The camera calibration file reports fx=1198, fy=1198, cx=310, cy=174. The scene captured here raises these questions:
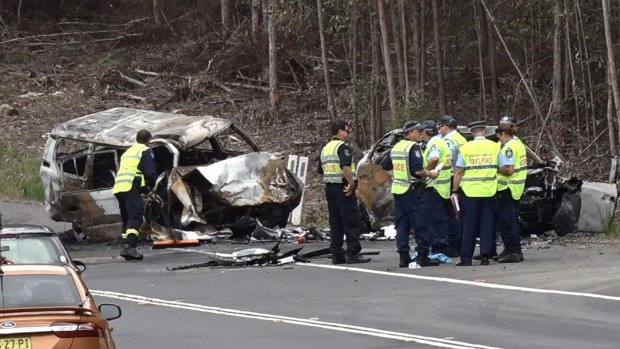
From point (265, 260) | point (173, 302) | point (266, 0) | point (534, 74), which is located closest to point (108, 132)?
point (265, 260)

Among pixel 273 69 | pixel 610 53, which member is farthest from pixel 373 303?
pixel 273 69

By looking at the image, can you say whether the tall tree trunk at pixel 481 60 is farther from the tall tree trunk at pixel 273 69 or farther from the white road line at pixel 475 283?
the white road line at pixel 475 283

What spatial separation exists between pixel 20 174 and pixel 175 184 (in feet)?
33.7

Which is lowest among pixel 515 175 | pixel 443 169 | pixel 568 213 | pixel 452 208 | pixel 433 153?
pixel 568 213

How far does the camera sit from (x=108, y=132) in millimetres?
18141

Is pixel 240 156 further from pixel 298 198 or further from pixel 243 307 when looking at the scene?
pixel 243 307

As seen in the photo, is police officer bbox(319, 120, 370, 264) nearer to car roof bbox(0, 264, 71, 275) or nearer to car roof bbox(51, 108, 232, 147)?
car roof bbox(51, 108, 232, 147)

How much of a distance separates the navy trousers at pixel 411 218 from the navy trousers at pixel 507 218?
2.84ft

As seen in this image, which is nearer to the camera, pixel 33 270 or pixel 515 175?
pixel 33 270

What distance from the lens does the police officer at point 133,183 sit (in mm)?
15755

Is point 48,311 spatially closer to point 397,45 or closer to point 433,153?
point 433,153

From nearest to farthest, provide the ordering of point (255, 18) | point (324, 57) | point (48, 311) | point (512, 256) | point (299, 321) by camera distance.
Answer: point (48, 311), point (299, 321), point (512, 256), point (324, 57), point (255, 18)

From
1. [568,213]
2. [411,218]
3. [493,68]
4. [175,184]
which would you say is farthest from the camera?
[493,68]

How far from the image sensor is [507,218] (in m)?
Answer: 14.0
